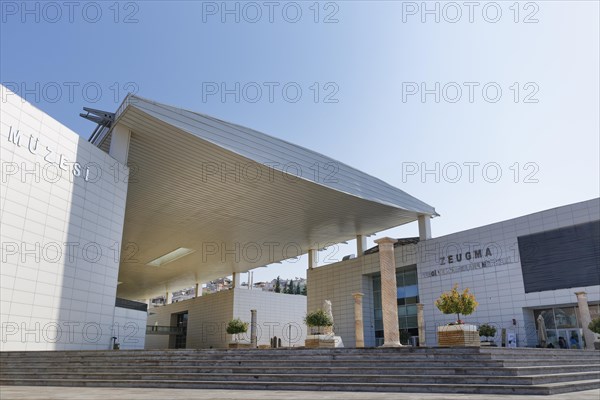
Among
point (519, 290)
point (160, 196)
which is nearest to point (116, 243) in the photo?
point (160, 196)

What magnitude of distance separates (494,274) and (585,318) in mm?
4783

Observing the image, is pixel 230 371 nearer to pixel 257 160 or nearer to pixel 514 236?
pixel 257 160

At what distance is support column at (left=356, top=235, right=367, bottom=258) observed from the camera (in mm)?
31969

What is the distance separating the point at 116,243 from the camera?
1869 centimetres

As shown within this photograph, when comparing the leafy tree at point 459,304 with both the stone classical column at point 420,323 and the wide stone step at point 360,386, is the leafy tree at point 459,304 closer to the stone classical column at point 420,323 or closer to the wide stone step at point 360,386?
the wide stone step at point 360,386

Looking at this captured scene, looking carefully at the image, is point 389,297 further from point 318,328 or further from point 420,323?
point 420,323

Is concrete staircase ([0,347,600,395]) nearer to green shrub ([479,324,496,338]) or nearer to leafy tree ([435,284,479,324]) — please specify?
leafy tree ([435,284,479,324])

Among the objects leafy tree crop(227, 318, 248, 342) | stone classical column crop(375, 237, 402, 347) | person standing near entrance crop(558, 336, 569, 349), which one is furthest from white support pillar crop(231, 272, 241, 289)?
stone classical column crop(375, 237, 402, 347)

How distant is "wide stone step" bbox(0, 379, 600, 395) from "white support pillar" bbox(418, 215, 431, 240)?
19.0 metres

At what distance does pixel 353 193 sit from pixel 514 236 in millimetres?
8434

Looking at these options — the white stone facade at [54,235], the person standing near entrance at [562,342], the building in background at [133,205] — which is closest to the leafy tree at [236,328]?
the building in background at [133,205]

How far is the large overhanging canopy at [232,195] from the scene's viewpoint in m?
19.1

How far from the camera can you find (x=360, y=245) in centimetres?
3216

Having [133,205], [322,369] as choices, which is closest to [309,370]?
[322,369]
